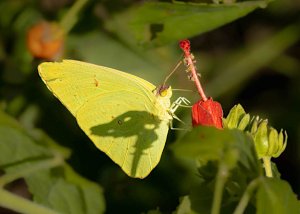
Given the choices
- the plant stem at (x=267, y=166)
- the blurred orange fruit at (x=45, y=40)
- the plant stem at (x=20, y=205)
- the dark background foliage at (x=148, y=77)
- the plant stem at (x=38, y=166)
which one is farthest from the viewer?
the dark background foliage at (x=148, y=77)

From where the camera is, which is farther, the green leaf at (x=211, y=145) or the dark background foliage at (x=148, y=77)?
the dark background foliage at (x=148, y=77)

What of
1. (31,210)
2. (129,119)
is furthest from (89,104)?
(31,210)

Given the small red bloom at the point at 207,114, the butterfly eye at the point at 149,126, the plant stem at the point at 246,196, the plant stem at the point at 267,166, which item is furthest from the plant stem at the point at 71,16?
the plant stem at the point at 246,196

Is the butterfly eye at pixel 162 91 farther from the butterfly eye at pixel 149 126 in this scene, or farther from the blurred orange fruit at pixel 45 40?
the blurred orange fruit at pixel 45 40

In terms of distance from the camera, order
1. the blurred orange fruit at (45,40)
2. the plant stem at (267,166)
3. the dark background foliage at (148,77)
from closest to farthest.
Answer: the plant stem at (267,166) < the blurred orange fruit at (45,40) < the dark background foliage at (148,77)

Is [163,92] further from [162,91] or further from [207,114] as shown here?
[207,114]

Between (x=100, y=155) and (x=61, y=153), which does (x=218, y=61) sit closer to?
(x=100, y=155)

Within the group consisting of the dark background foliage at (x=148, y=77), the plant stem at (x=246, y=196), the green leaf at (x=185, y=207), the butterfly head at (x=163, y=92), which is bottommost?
the dark background foliage at (x=148, y=77)
